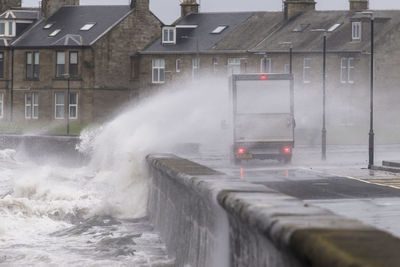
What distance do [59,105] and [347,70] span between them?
24384mm

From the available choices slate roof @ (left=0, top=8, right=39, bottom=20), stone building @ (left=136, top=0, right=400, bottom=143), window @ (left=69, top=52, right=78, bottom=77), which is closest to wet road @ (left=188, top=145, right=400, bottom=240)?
stone building @ (left=136, top=0, right=400, bottom=143)

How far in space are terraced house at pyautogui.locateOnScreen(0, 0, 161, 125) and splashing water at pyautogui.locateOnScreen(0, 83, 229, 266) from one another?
35246mm

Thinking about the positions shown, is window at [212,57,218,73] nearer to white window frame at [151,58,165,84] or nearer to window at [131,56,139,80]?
white window frame at [151,58,165,84]

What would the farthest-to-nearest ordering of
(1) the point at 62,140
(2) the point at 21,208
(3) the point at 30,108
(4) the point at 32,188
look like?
1. (3) the point at 30,108
2. (1) the point at 62,140
3. (4) the point at 32,188
4. (2) the point at 21,208

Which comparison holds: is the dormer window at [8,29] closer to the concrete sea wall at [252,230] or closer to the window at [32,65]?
the window at [32,65]

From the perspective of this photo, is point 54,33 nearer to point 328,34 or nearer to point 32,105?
point 32,105

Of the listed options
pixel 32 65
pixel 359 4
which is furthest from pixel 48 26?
pixel 359 4

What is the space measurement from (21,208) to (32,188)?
6.88 metres

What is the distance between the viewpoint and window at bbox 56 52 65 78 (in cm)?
8443

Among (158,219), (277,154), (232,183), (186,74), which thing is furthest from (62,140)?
(232,183)

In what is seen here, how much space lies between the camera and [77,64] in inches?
3297

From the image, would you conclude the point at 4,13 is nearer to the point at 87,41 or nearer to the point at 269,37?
the point at 87,41

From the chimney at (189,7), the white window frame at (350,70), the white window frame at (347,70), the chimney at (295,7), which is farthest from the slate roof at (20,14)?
the white window frame at (350,70)

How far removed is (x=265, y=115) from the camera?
38688mm
